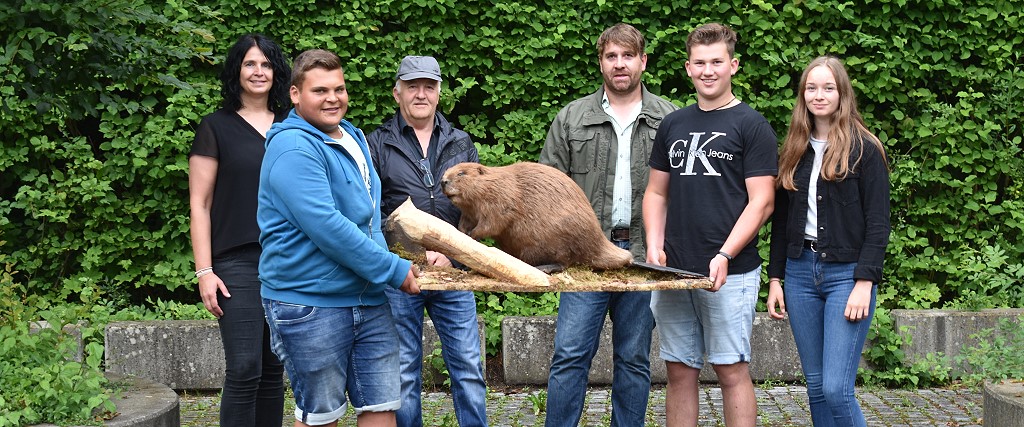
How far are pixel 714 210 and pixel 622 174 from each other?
59 cm

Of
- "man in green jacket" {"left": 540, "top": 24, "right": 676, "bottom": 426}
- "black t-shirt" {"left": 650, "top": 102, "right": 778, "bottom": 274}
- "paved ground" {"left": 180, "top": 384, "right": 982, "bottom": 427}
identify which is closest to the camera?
"black t-shirt" {"left": 650, "top": 102, "right": 778, "bottom": 274}

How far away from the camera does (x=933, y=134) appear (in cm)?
726

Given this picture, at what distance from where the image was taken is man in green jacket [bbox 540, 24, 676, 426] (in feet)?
15.8

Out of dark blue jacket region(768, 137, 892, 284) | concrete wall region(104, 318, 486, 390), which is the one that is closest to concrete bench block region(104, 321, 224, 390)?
concrete wall region(104, 318, 486, 390)

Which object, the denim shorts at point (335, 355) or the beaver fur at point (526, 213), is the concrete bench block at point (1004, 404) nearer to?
the beaver fur at point (526, 213)

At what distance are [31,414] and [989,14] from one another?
21.1 ft

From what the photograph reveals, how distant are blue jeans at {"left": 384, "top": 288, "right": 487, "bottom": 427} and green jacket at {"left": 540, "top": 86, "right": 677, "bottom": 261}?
0.78 metres

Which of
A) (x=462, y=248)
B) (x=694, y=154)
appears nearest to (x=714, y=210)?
(x=694, y=154)

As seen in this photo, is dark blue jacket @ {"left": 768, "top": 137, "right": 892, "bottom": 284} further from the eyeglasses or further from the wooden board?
the eyeglasses

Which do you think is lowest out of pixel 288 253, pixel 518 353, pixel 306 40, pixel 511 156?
pixel 518 353

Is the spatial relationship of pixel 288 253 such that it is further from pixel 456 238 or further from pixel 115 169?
pixel 115 169

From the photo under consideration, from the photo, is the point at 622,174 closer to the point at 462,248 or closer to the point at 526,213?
the point at 526,213

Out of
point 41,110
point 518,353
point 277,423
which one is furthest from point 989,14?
point 41,110

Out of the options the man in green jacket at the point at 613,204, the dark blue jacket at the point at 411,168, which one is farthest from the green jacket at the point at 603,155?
the dark blue jacket at the point at 411,168
